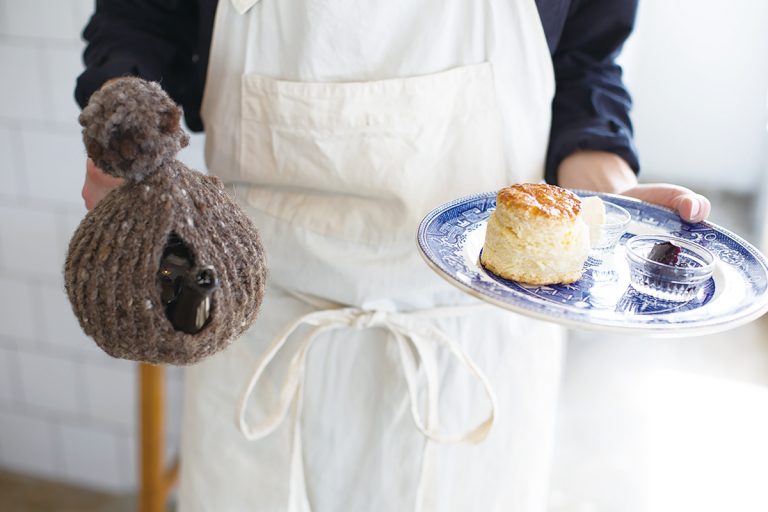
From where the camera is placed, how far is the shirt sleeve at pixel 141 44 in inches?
27.0

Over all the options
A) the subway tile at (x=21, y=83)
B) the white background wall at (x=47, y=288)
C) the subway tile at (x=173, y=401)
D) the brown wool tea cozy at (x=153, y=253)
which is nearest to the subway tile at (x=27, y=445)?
the white background wall at (x=47, y=288)

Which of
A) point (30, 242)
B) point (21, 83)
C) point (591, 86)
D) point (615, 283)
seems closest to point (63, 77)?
point (21, 83)

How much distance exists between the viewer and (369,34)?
2.23 feet

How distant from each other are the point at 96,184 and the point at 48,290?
83 cm

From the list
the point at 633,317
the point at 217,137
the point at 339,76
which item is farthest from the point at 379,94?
the point at 633,317

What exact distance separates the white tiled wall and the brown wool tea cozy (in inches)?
28.1

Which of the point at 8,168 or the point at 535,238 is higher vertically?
the point at 535,238

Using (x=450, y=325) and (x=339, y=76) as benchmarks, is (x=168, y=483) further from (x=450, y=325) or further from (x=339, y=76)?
(x=339, y=76)

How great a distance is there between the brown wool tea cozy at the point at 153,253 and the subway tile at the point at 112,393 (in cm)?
93

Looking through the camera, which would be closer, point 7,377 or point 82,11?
point 82,11

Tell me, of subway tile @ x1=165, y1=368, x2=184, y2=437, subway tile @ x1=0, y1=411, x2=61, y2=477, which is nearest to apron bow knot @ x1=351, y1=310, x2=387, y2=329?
subway tile @ x1=165, y1=368, x2=184, y2=437

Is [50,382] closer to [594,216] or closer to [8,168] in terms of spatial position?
[8,168]

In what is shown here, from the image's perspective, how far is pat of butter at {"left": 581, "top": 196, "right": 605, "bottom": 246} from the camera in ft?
2.14

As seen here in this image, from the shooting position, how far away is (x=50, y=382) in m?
1.40
